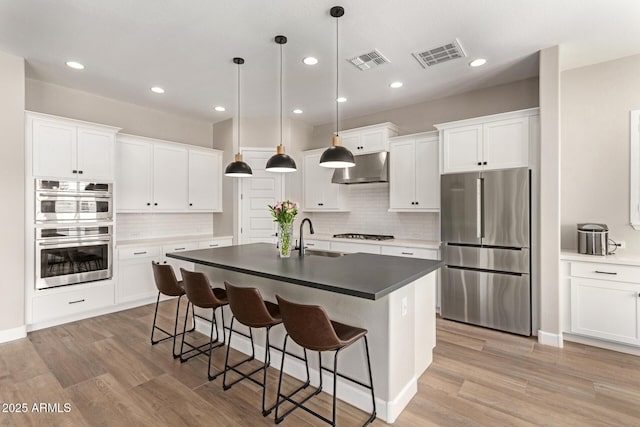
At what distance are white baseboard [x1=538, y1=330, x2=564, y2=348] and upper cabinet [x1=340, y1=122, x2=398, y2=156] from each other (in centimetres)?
302

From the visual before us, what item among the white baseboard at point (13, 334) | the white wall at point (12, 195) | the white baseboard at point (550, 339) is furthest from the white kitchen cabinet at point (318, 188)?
the white baseboard at point (13, 334)

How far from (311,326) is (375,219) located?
3.65 meters

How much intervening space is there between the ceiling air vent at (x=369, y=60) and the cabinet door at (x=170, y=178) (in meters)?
3.29

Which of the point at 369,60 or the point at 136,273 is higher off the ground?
the point at 369,60

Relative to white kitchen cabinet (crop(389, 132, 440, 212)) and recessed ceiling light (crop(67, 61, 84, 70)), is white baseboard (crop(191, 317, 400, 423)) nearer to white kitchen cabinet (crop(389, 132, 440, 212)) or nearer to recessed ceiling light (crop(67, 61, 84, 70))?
white kitchen cabinet (crop(389, 132, 440, 212))

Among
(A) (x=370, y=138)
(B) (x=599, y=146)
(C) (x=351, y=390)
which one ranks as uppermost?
(A) (x=370, y=138)

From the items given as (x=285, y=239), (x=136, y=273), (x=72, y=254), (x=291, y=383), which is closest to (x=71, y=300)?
(x=72, y=254)

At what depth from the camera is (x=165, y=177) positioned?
5.07m

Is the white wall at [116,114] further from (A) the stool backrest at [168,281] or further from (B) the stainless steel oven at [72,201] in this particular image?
(A) the stool backrest at [168,281]

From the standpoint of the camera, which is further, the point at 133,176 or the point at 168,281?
the point at 133,176

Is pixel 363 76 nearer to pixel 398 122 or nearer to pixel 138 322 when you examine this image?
pixel 398 122

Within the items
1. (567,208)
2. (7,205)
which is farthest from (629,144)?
(7,205)

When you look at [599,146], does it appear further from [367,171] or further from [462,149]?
[367,171]

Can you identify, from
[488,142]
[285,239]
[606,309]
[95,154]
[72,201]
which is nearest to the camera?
[285,239]
